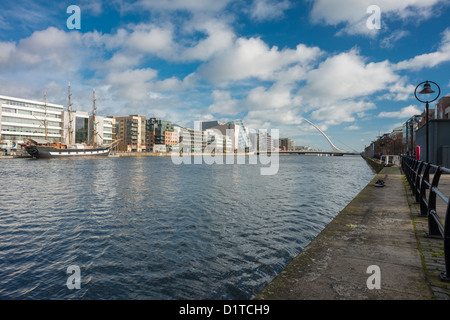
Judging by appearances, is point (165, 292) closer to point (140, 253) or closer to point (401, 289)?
point (140, 253)

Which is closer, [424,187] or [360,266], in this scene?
[360,266]

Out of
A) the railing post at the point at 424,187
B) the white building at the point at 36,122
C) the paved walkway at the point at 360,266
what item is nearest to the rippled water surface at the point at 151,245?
the paved walkway at the point at 360,266

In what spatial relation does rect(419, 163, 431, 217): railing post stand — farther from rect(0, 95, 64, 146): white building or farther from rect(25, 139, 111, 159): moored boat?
rect(0, 95, 64, 146): white building

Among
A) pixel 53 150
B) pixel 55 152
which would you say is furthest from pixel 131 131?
pixel 53 150

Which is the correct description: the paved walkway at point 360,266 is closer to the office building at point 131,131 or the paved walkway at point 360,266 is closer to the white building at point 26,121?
the white building at point 26,121

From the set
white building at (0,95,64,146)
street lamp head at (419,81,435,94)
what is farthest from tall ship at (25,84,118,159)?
street lamp head at (419,81,435,94)

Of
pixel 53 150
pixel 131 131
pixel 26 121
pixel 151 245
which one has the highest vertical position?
pixel 131 131

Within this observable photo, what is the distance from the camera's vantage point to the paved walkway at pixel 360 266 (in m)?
3.90

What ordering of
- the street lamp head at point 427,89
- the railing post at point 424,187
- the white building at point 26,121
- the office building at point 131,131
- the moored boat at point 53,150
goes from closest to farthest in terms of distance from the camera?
the railing post at point 424,187 < the street lamp head at point 427,89 < the moored boat at point 53,150 < the white building at point 26,121 < the office building at point 131,131

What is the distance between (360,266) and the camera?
16.0ft

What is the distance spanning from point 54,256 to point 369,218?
33.1 ft

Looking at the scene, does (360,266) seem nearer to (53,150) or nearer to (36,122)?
(53,150)

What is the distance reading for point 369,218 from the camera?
8609mm

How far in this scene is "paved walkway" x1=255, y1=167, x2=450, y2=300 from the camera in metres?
3.90
